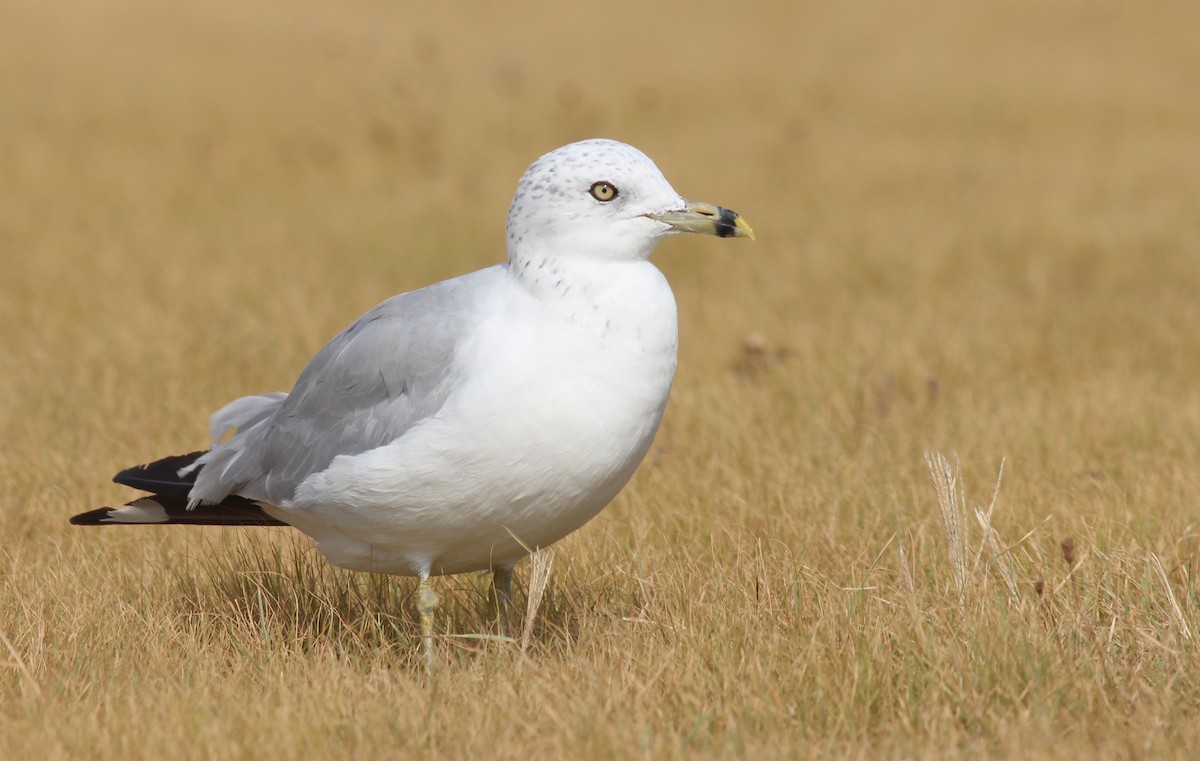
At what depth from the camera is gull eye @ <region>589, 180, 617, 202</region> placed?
12.3 feet

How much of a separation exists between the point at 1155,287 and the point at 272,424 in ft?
20.6

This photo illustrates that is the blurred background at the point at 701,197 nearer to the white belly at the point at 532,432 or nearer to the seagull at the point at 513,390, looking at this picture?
the seagull at the point at 513,390

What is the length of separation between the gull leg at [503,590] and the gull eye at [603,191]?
3.72ft

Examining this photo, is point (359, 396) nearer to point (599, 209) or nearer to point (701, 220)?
point (599, 209)

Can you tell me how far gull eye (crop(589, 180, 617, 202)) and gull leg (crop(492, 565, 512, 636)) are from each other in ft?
3.72

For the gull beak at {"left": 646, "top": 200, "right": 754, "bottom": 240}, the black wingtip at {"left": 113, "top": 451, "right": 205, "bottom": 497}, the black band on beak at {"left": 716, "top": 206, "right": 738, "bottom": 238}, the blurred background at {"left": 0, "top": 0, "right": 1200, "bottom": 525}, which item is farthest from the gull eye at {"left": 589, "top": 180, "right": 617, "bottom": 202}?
the blurred background at {"left": 0, "top": 0, "right": 1200, "bottom": 525}

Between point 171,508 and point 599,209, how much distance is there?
5.60 feet

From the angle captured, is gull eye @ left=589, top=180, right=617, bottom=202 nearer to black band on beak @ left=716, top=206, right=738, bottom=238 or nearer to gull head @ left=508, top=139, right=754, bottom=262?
gull head @ left=508, top=139, right=754, bottom=262

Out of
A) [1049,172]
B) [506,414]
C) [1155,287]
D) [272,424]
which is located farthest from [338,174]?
[506,414]

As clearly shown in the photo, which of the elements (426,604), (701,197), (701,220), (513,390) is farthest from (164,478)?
(701,197)

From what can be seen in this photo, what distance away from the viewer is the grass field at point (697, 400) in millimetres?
3490

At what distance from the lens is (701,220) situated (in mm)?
3809

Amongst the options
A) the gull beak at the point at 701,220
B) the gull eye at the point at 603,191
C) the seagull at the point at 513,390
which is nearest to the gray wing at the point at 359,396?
the seagull at the point at 513,390

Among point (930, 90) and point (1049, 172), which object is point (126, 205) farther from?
point (930, 90)
